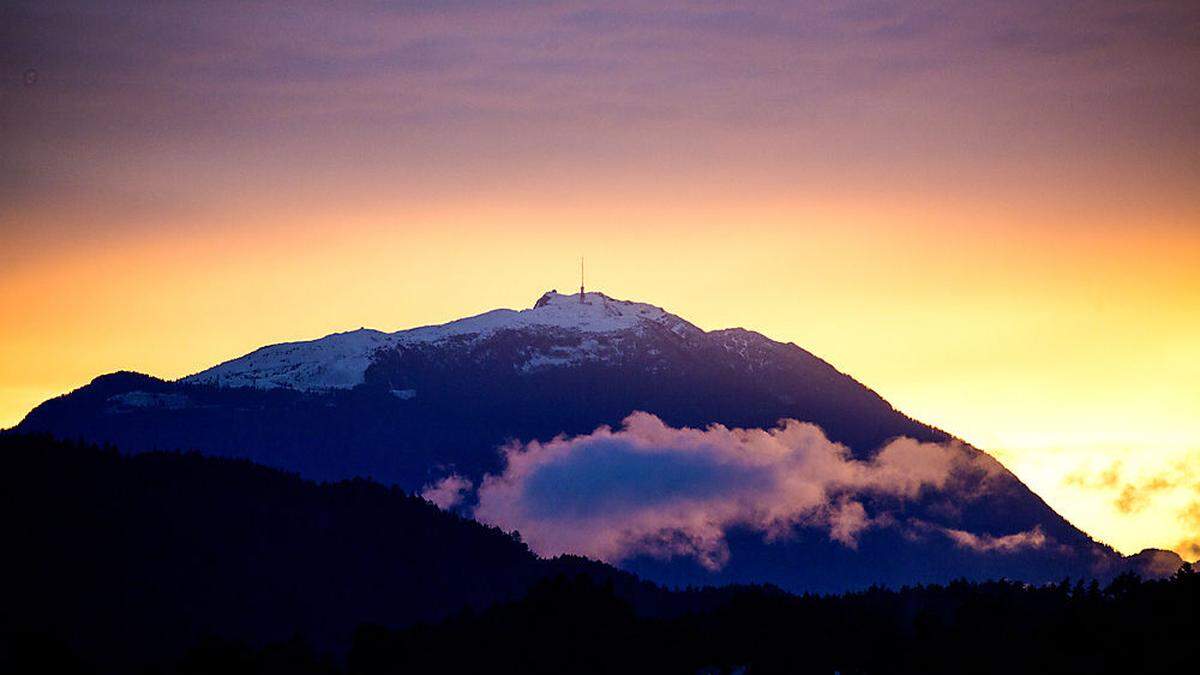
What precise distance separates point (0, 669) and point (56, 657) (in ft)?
34.1

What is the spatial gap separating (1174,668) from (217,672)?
95.9 metres

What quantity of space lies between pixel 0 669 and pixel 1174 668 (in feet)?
387

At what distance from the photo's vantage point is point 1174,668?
19375 centimetres

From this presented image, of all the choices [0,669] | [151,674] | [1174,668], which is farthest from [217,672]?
[1174,668]

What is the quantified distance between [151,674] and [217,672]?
6.69 metres

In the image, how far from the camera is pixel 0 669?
7830 inches

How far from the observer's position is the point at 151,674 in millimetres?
199000

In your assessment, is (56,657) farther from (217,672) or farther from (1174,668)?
(1174,668)

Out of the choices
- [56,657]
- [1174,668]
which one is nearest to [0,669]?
[56,657]

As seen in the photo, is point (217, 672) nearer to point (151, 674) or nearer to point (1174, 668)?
point (151, 674)

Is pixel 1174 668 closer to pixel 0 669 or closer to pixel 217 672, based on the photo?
pixel 217 672

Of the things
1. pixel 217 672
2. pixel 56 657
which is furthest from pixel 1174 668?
pixel 56 657

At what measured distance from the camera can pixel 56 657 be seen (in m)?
192

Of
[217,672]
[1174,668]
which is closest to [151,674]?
[217,672]
